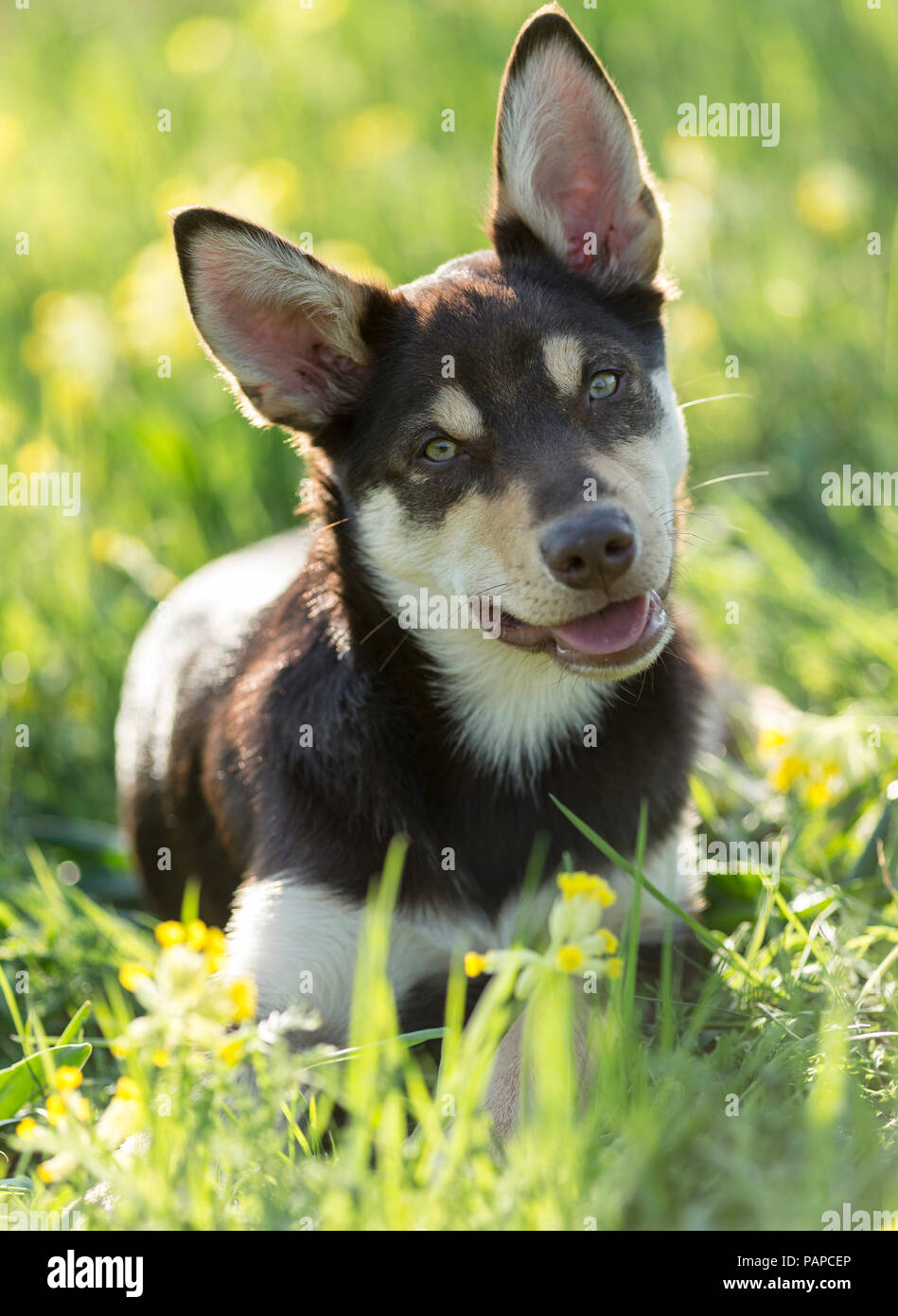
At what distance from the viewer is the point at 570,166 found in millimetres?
3277

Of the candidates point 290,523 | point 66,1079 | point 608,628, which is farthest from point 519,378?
point 290,523

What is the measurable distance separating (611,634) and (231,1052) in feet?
4.23

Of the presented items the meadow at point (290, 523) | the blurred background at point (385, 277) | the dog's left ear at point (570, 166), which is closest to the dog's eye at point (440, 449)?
the dog's left ear at point (570, 166)

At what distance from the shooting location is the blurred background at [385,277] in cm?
456

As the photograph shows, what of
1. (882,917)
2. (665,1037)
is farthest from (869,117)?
(665,1037)

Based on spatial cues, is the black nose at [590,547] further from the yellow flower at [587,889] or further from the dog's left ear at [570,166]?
the dog's left ear at [570,166]

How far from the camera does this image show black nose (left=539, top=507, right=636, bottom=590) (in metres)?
2.65

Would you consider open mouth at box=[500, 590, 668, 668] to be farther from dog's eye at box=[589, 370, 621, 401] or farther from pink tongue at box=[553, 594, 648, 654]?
dog's eye at box=[589, 370, 621, 401]

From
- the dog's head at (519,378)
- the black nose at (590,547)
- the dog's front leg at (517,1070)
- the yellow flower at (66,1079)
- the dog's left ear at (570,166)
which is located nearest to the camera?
the yellow flower at (66,1079)

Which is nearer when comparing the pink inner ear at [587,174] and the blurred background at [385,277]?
the pink inner ear at [587,174]

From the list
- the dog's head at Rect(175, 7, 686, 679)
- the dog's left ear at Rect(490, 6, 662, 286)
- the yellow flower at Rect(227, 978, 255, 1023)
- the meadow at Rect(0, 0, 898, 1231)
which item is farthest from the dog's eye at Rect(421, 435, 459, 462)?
the yellow flower at Rect(227, 978, 255, 1023)
